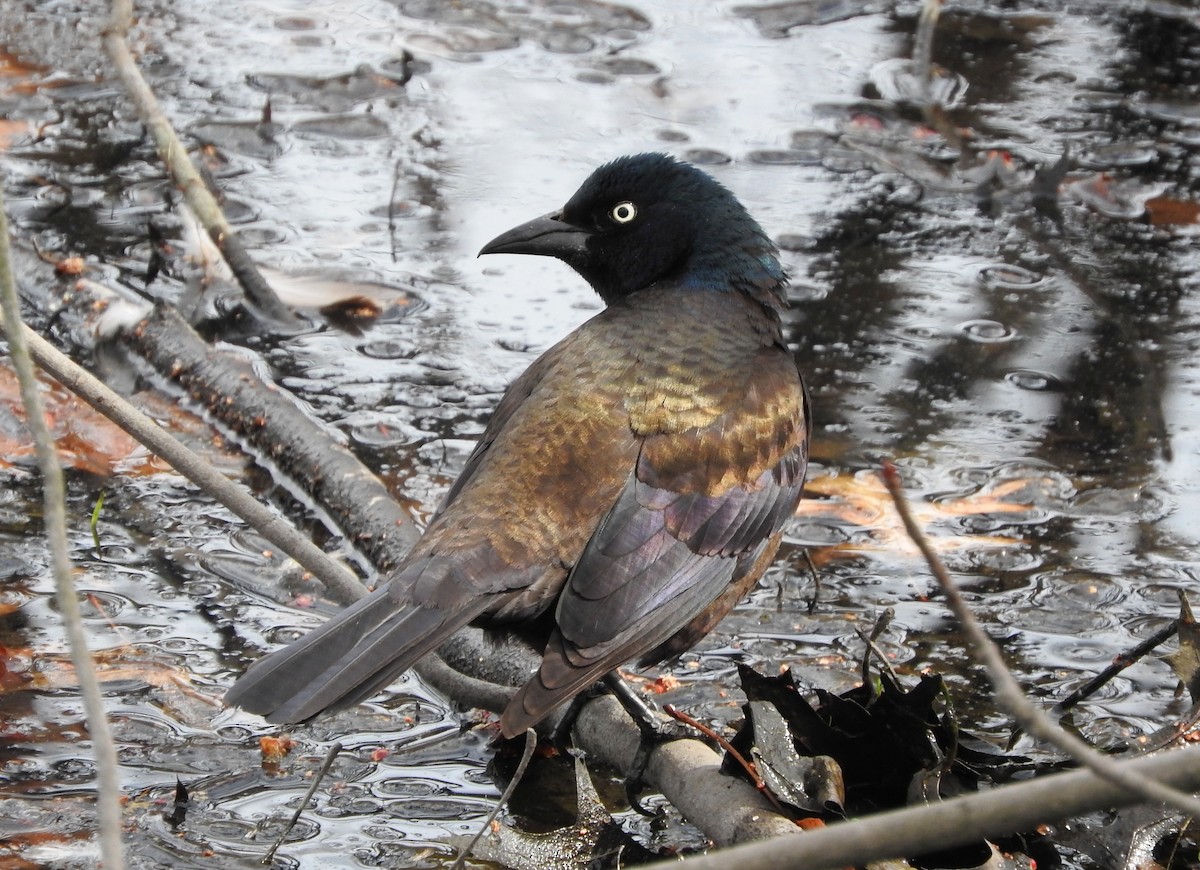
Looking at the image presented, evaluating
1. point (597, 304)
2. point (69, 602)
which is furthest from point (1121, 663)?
point (597, 304)

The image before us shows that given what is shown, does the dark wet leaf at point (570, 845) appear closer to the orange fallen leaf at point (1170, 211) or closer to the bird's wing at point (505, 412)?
the bird's wing at point (505, 412)

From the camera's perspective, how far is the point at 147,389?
532 centimetres

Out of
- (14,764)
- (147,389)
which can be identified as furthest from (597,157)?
(14,764)

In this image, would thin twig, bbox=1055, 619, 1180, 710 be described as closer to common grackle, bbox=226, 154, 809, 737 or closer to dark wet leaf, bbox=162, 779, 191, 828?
common grackle, bbox=226, 154, 809, 737

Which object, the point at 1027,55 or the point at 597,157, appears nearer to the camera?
the point at 597,157

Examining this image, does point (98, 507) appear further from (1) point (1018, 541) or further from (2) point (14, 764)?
(1) point (1018, 541)

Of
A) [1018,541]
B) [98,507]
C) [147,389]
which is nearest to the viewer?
[98,507]

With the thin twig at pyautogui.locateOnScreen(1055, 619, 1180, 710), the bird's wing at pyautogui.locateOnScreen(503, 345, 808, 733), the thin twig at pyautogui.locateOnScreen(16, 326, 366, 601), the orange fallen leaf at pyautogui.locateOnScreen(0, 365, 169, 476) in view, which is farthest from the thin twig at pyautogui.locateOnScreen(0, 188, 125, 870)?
the orange fallen leaf at pyautogui.locateOnScreen(0, 365, 169, 476)

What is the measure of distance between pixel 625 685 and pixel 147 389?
2.43 metres

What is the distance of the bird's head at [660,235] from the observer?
4301mm

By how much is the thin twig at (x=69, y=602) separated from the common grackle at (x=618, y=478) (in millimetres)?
937

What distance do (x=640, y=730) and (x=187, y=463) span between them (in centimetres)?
111

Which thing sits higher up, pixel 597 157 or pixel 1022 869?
pixel 597 157

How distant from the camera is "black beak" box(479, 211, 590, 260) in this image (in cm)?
438
